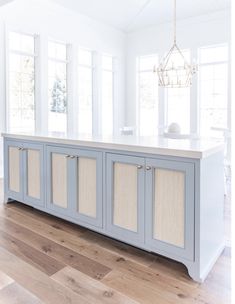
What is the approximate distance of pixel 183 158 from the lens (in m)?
1.80

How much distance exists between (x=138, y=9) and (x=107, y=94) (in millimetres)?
2146

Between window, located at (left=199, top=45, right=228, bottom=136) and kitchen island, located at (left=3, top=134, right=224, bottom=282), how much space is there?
4498 millimetres

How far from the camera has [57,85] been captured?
6.17 meters

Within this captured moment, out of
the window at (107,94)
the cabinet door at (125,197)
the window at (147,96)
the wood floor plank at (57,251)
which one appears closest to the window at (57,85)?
the window at (107,94)

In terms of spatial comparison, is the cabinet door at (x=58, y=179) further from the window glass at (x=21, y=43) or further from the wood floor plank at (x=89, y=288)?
the window glass at (x=21, y=43)

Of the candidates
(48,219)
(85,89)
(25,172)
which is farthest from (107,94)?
(48,219)

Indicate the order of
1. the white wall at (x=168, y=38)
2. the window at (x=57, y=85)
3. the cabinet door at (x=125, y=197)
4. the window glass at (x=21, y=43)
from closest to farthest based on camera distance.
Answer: the cabinet door at (x=125, y=197), the window glass at (x=21, y=43), the window at (x=57, y=85), the white wall at (x=168, y=38)

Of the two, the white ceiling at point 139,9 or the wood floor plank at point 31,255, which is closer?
the wood floor plank at point 31,255

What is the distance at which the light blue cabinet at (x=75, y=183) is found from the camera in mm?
2334

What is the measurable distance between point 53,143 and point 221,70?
15.8ft

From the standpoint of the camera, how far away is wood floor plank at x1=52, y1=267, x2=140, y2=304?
5.28 ft

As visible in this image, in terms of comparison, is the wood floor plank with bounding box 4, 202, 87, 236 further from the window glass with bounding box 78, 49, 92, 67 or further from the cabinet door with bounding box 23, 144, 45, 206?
the window glass with bounding box 78, 49, 92, 67

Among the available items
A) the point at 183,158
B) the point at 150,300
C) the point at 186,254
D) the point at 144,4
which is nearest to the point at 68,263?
the point at 150,300

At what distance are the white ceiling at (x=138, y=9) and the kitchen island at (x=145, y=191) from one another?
4091 millimetres
